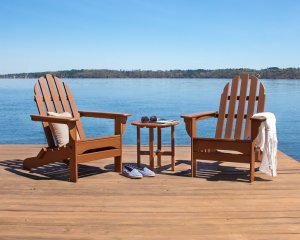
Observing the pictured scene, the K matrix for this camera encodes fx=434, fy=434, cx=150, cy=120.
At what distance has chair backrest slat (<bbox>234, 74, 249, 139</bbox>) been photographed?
184 inches

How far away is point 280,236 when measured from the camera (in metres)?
2.53

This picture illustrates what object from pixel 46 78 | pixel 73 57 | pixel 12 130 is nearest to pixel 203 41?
pixel 73 57

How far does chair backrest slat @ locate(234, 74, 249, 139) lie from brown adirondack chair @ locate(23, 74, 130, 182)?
1226mm

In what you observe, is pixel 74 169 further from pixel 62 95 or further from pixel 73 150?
pixel 62 95

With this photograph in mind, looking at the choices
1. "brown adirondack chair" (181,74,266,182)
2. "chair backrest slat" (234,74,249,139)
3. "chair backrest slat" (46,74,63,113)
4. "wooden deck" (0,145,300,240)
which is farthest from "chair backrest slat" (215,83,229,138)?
"chair backrest slat" (46,74,63,113)

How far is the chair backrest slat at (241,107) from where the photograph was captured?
15.3ft

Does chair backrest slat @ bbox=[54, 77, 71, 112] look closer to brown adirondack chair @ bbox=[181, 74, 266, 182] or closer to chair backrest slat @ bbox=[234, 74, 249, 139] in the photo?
brown adirondack chair @ bbox=[181, 74, 266, 182]

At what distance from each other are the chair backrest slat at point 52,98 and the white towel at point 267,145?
192 centimetres

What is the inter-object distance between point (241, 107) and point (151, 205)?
1.94 m

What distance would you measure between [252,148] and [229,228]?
4.51 feet

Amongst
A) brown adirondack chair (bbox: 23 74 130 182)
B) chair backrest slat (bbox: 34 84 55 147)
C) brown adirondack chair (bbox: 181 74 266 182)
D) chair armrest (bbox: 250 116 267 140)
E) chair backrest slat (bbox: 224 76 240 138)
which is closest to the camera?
chair armrest (bbox: 250 116 267 140)

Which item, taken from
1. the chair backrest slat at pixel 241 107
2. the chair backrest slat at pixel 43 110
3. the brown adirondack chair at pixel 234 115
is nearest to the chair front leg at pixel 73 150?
the chair backrest slat at pixel 43 110

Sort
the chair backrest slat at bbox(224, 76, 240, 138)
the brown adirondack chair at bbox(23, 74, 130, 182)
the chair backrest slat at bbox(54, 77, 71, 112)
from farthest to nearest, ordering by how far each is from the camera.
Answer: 1. the chair backrest slat at bbox(54, 77, 71, 112)
2. the chair backrest slat at bbox(224, 76, 240, 138)
3. the brown adirondack chair at bbox(23, 74, 130, 182)

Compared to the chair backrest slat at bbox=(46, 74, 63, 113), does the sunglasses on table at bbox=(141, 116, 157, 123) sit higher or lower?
lower
